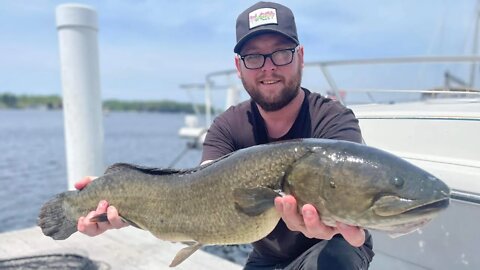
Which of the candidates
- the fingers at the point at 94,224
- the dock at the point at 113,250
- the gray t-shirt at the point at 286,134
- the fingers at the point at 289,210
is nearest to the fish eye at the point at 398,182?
the fingers at the point at 289,210

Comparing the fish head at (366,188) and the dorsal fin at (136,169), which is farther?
the dorsal fin at (136,169)

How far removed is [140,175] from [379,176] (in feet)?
4.67

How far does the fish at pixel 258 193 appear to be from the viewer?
1990mm

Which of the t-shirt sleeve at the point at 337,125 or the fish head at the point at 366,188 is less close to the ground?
the t-shirt sleeve at the point at 337,125

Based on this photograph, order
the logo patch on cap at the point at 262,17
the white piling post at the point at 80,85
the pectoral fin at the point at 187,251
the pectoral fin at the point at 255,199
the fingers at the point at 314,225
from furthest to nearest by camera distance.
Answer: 1. the white piling post at the point at 80,85
2. the logo patch on cap at the point at 262,17
3. the pectoral fin at the point at 187,251
4. the pectoral fin at the point at 255,199
5. the fingers at the point at 314,225

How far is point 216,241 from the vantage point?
98.0 inches

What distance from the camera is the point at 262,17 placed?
280 cm

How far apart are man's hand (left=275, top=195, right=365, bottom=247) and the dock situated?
2.75 meters

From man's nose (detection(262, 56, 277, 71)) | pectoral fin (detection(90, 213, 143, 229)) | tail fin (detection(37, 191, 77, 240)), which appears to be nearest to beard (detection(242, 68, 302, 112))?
man's nose (detection(262, 56, 277, 71))

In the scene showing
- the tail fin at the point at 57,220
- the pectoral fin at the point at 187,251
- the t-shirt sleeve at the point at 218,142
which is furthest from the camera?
the t-shirt sleeve at the point at 218,142

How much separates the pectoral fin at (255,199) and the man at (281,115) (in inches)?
18.2

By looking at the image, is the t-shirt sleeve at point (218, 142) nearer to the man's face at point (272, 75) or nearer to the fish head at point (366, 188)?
the man's face at point (272, 75)

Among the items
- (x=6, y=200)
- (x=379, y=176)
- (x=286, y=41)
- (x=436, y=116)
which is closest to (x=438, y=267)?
(x=436, y=116)

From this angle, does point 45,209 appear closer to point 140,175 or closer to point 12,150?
point 140,175
